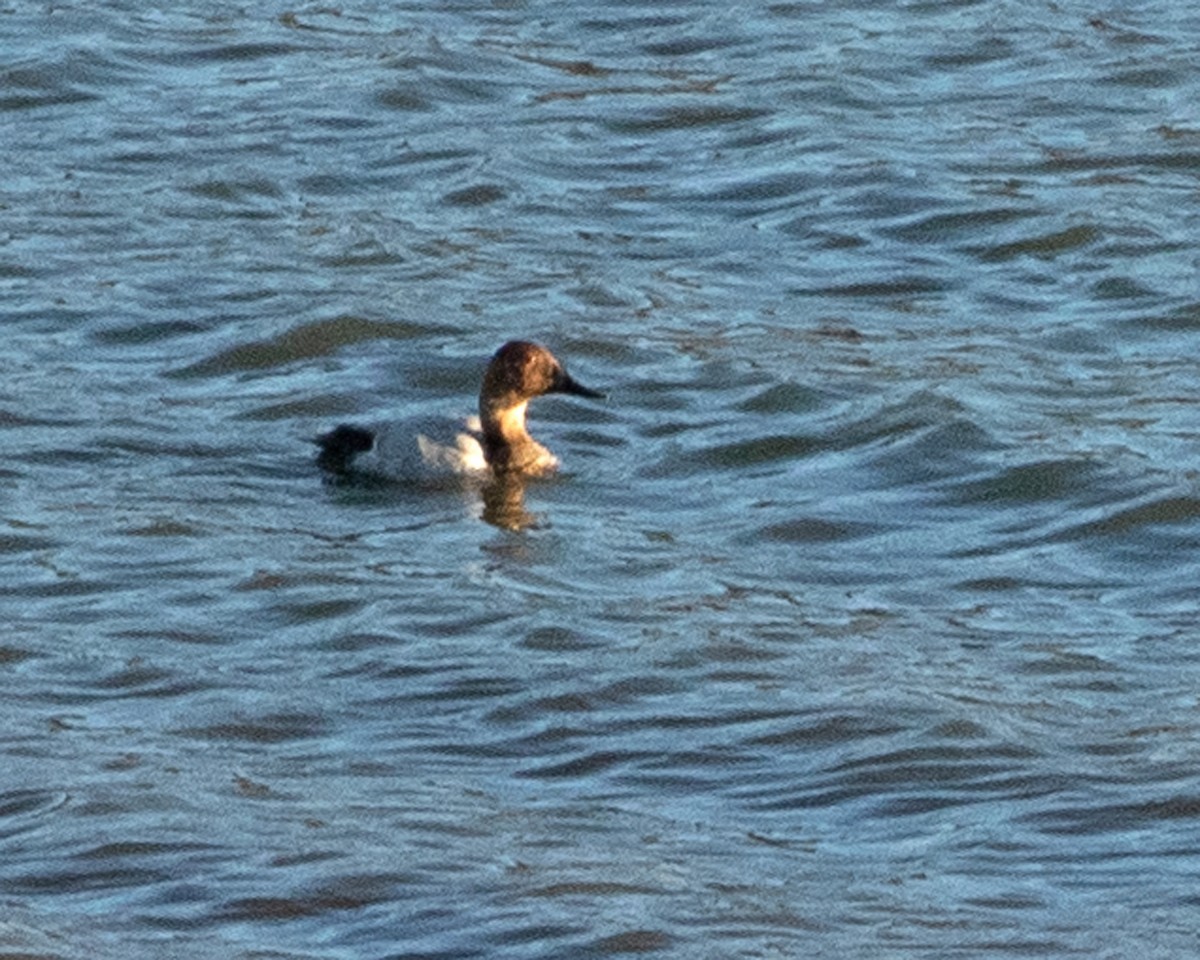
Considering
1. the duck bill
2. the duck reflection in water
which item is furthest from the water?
the duck bill

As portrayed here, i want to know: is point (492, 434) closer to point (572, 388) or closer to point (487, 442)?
point (487, 442)

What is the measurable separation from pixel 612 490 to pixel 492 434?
62cm

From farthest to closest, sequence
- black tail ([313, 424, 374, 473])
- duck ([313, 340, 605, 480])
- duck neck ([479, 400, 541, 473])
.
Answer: duck neck ([479, 400, 541, 473]), duck ([313, 340, 605, 480]), black tail ([313, 424, 374, 473])

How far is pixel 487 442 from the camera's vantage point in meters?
11.5

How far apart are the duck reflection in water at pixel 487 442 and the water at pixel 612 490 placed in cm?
10

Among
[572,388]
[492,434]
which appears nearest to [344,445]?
[492,434]

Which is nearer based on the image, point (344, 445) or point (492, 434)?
point (344, 445)

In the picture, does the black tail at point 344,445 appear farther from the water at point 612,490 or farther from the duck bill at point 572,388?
the duck bill at point 572,388

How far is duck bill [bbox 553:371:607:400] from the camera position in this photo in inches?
449

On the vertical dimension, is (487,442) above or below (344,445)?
below

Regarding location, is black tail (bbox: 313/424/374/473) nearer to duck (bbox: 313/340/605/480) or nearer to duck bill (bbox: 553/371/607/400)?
duck (bbox: 313/340/605/480)

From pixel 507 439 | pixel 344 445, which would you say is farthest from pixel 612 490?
pixel 344 445

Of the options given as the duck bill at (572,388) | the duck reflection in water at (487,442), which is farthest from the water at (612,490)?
the duck bill at (572,388)

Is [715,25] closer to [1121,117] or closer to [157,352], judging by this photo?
[1121,117]
